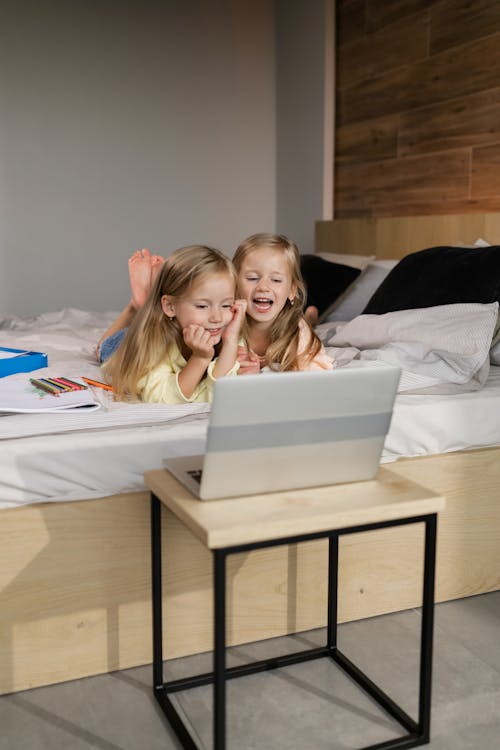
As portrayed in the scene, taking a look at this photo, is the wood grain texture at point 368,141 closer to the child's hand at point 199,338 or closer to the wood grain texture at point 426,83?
the wood grain texture at point 426,83

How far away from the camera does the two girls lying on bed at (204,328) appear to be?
5.80ft

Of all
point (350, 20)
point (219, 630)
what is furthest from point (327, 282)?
point (219, 630)

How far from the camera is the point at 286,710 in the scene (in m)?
1.48

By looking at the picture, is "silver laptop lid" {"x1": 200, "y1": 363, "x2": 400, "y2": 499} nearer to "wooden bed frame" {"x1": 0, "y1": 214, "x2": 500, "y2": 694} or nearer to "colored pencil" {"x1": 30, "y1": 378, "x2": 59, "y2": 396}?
"wooden bed frame" {"x1": 0, "y1": 214, "x2": 500, "y2": 694}

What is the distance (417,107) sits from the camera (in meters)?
3.43

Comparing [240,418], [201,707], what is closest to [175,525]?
[201,707]

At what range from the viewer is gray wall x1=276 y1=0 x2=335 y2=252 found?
4.14 meters

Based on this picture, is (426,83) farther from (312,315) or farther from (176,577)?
(176,577)

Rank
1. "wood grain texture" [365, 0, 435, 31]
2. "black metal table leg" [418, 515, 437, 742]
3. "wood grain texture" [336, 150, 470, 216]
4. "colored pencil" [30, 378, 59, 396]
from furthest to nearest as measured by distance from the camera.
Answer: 1. "wood grain texture" [365, 0, 435, 31]
2. "wood grain texture" [336, 150, 470, 216]
3. "colored pencil" [30, 378, 59, 396]
4. "black metal table leg" [418, 515, 437, 742]

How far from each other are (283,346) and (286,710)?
3.02ft

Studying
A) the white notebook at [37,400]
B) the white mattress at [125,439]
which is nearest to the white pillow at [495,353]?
the white mattress at [125,439]

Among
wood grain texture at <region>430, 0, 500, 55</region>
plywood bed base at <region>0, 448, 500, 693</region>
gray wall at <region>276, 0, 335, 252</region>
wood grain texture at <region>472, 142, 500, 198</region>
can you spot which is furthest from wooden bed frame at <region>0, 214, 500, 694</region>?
gray wall at <region>276, 0, 335, 252</region>

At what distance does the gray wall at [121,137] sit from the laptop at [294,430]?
356 cm

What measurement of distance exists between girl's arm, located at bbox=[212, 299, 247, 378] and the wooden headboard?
1417 millimetres
